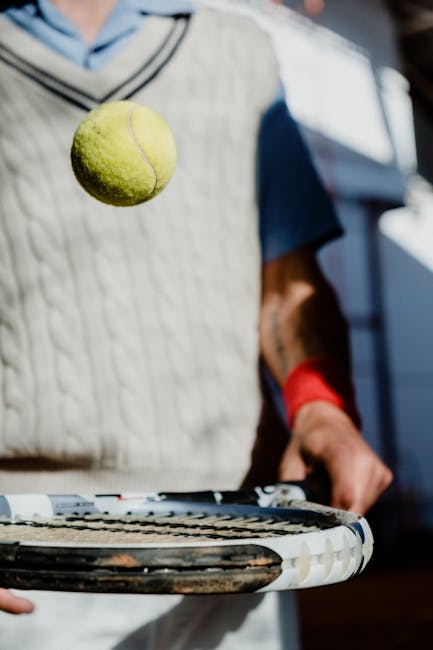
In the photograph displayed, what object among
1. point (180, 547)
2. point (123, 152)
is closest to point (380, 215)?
point (123, 152)

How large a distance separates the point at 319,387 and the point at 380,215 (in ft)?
13.5

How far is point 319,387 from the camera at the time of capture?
2.96 ft

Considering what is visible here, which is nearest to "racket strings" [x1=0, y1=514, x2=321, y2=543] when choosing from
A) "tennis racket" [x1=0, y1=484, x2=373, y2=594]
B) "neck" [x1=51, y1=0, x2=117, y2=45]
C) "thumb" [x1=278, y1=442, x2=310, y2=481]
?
"tennis racket" [x1=0, y1=484, x2=373, y2=594]

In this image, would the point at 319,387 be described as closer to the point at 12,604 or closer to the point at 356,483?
the point at 356,483

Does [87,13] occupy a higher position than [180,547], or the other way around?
[87,13]

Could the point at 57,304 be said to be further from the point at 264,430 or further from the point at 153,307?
the point at 264,430

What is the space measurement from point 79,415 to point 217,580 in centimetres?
41

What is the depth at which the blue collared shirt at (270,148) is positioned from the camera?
0.96 metres

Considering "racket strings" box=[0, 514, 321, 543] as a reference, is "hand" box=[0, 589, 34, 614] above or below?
below

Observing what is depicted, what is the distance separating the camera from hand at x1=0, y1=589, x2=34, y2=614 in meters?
0.67

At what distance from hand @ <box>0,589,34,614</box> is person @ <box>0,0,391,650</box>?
0.14 meters

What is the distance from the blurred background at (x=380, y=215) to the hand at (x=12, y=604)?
11.8 ft

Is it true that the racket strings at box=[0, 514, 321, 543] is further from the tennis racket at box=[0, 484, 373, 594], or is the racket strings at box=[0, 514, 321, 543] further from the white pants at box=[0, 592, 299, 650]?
the white pants at box=[0, 592, 299, 650]

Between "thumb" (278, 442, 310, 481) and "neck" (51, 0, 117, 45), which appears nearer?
"thumb" (278, 442, 310, 481)
